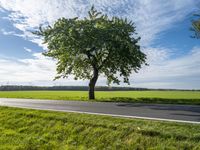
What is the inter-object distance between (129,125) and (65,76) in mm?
20552

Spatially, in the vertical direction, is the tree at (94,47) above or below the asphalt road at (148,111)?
above

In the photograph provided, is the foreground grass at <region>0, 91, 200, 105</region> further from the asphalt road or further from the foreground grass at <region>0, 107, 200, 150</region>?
the foreground grass at <region>0, 107, 200, 150</region>

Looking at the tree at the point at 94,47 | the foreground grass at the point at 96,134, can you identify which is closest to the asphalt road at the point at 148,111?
the foreground grass at the point at 96,134

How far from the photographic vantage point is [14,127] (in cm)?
Result: 1223

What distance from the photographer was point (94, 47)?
2709cm

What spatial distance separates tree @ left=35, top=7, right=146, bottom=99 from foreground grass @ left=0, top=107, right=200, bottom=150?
1498 centimetres

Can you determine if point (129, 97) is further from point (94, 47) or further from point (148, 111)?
point (148, 111)

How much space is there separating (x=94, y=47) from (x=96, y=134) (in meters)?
18.6

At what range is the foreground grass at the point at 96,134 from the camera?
25.4 feet

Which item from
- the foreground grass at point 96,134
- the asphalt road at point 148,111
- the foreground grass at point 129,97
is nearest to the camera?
the foreground grass at point 96,134

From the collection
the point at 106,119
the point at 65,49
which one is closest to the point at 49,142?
the point at 106,119

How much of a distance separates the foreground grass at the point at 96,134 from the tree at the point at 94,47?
49.2 ft

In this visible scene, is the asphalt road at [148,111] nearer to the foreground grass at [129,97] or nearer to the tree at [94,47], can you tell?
the foreground grass at [129,97]

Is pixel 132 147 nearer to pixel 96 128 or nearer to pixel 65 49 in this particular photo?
pixel 96 128
